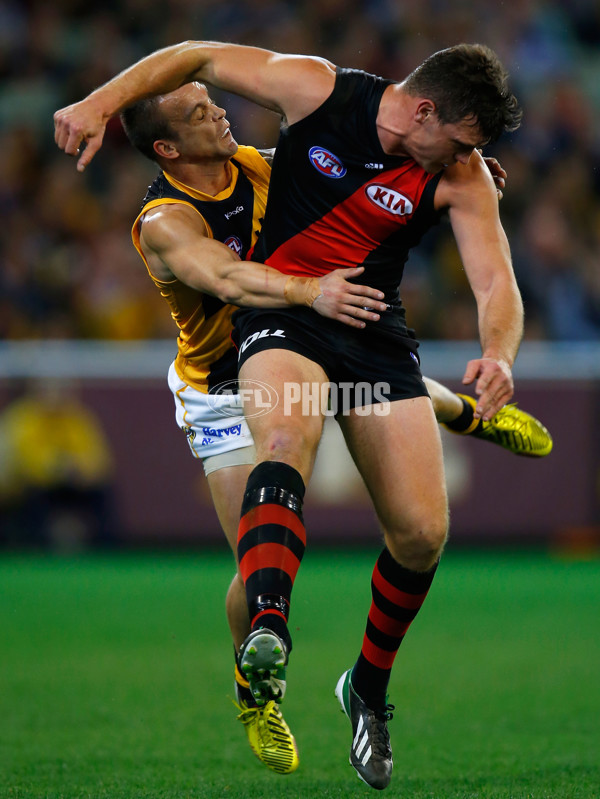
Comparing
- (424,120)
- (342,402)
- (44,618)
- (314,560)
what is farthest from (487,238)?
(314,560)

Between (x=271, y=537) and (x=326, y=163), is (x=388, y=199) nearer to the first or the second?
(x=326, y=163)

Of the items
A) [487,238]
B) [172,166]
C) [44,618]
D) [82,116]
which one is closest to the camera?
[82,116]

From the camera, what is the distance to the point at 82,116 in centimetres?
372

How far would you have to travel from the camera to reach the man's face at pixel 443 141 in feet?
12.3

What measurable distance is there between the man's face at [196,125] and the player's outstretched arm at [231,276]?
30cm

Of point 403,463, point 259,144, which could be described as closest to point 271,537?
point 403,463

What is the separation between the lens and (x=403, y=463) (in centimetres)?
384

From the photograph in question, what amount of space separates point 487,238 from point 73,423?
24.0 feet

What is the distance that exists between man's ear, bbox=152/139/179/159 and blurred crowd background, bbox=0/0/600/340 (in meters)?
6.42

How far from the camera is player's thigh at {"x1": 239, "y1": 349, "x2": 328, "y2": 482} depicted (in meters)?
3.56

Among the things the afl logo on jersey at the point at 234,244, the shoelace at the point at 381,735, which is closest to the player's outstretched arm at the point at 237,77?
the afl logo on jersey at the point at 234,244

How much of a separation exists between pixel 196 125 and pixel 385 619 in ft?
6.62

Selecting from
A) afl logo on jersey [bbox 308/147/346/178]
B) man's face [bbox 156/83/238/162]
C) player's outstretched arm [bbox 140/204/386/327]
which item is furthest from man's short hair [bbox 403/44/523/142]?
man's face [bbox 156/83/238/162]

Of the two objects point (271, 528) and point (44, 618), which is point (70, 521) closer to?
point (44, 618)
